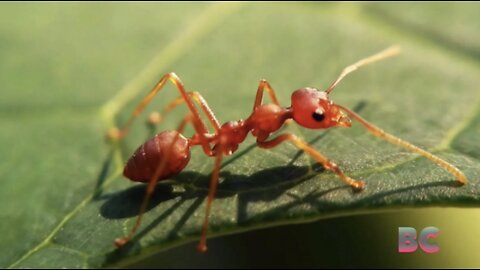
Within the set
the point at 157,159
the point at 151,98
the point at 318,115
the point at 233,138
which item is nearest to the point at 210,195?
the point at 157,159

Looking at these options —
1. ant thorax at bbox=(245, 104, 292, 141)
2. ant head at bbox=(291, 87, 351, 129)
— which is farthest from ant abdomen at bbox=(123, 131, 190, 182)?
ant head at bbox=(291, 87, 351, 129)

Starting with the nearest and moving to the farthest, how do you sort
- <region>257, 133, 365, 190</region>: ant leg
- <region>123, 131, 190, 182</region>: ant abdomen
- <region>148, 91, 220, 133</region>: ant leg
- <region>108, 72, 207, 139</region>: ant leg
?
1. <region>257, 133, 365, 190</region>: ant leg
2. <region>123, 131, 190, 182</region>: ant abdomen
3. <region>108, 72, 207, 139</region>: ant leg
4. <region>148, 91, 220, 133</region>: ant leg

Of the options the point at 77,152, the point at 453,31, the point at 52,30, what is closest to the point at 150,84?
the point at 77,152

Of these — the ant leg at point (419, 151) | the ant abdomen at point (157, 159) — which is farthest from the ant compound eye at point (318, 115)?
the ant abdomen at point (157, 159)

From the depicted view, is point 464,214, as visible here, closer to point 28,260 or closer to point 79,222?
point 79,222

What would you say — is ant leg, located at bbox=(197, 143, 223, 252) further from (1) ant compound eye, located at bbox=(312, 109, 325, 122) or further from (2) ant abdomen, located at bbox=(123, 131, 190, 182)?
(1) ant compound eye, located at bbox=(312, 109, 325, 122)
